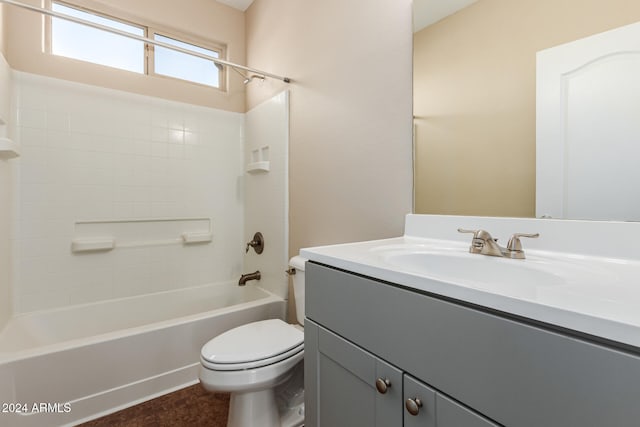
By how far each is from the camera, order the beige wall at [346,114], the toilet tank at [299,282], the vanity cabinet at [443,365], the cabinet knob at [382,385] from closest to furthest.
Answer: the vanity cabinet at [443,365], the cabinet knob at [382,385], the beige wall at [346,114], the toilet tank at [299,282]

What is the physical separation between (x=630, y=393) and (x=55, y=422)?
1952 mm

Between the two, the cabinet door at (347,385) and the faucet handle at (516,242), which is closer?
the cabinet door at (347,385)

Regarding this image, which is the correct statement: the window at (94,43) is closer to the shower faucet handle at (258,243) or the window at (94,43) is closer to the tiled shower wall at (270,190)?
the tiled shower wall at (270,190)

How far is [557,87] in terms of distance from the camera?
0.85 m

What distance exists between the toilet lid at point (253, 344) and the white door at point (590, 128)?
1.04m

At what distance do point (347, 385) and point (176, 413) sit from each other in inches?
46.1

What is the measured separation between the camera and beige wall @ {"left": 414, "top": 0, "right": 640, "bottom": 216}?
854 millimetres

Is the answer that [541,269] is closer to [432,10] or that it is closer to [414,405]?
[414,405]

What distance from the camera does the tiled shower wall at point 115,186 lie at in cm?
177

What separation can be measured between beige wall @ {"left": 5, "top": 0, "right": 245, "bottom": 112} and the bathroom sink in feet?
6.96

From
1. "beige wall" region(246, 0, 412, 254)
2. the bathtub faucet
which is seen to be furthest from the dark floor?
"beige wall" region(246, 0, 412, 254)

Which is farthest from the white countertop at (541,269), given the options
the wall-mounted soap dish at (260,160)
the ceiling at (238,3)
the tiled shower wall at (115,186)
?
the ceiling at (238,3)

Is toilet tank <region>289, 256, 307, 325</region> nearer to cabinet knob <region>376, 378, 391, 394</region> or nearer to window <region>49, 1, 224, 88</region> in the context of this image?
cabinet knob <region>376, 378, 391, 394</region>

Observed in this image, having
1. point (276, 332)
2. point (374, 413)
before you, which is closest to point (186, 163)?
point (276, 332)
